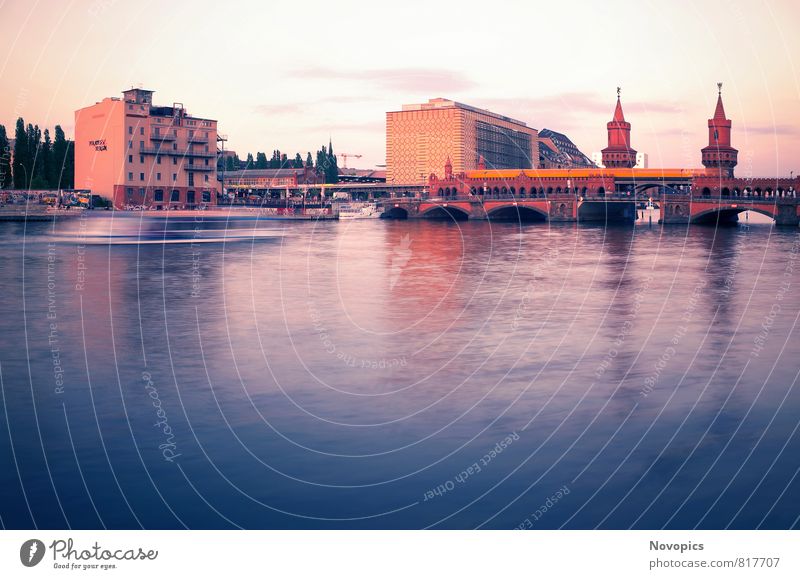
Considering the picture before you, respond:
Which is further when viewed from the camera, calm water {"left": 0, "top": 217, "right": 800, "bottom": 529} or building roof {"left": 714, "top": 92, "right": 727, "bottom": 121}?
building roof {"left": 714, "top": 92, "right": 727, "bottom": 121}

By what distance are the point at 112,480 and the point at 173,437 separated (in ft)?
7.19

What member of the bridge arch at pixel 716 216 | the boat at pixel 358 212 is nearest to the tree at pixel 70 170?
the boat at pixel 358 212

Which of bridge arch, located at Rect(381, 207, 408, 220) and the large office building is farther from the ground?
the large office building

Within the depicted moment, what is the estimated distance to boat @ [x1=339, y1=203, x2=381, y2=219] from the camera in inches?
6471

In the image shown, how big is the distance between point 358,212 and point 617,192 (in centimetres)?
5186

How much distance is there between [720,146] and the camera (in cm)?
14775

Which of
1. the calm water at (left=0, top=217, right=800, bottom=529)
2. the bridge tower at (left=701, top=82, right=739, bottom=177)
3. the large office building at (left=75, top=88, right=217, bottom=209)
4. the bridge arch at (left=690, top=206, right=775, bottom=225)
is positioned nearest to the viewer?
the calm water at (left=0, top=217, right=800, bottom=529)

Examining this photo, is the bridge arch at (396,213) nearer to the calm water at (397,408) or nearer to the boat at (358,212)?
the boat at (358,212)

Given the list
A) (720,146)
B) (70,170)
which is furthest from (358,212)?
(720,146)

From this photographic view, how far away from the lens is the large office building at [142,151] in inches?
4683

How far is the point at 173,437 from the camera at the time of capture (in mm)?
14336

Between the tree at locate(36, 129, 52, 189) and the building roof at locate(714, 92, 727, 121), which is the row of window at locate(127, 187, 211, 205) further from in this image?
the building roof at locate(714, 92, 727, 121)
